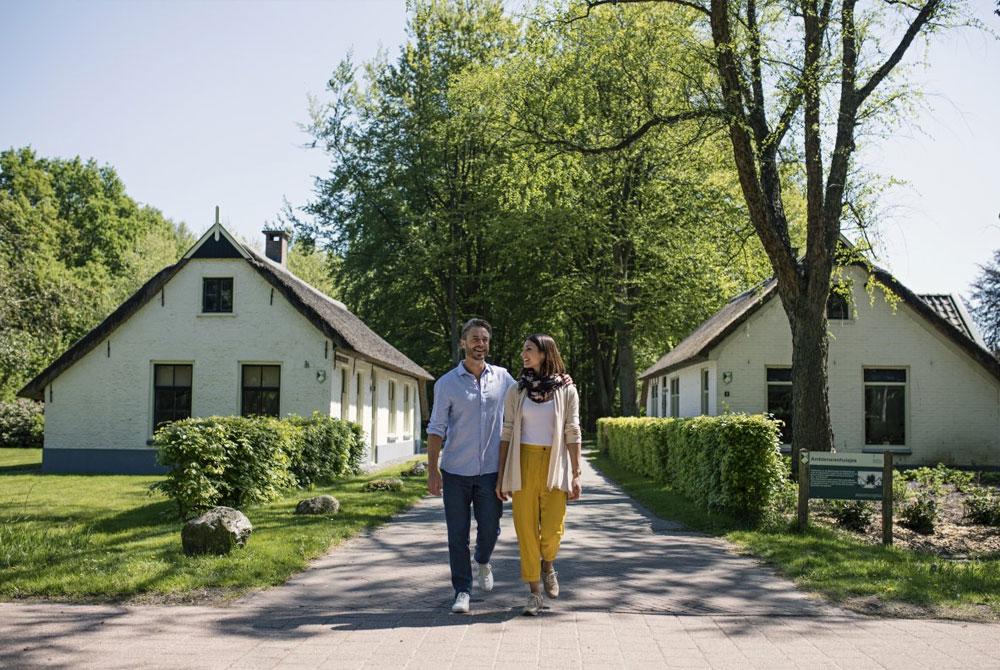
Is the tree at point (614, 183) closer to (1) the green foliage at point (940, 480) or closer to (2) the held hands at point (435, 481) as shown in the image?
(1) the green foliage at point (940, 480)

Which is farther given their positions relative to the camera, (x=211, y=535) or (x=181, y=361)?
(x=181, y=361)

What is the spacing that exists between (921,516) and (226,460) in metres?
9.21

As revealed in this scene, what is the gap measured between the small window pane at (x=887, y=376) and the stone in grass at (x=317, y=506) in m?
17.2

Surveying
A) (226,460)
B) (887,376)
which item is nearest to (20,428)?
(226,460)

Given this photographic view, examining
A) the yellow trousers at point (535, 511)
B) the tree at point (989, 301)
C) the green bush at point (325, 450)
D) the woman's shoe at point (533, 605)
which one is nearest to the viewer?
the woman's shoe at point (533, 605)

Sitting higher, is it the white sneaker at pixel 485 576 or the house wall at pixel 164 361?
the house wall at pixel 164 361

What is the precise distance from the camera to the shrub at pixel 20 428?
112 ft

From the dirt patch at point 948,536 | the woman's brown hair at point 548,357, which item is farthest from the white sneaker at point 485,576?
the dirt patch at point 948,536

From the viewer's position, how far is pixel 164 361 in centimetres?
2266

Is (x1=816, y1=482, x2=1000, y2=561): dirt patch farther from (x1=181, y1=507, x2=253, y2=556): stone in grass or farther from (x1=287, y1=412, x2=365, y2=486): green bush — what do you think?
(x1=287, y1=412, x2=365, y2=486): green bush

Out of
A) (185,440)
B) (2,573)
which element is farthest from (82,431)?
(2,573)

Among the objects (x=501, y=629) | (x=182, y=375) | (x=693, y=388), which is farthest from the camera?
(x=693, y=388)

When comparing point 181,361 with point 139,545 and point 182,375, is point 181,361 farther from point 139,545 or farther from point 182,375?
point 139,545

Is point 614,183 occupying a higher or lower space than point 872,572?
higher
